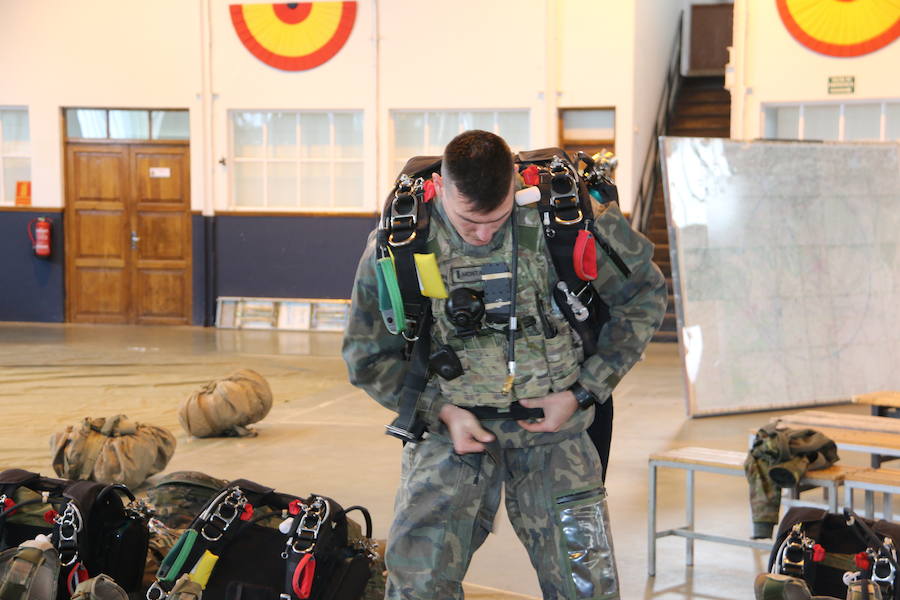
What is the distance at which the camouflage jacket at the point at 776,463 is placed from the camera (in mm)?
3881

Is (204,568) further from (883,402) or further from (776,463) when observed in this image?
(883,402)

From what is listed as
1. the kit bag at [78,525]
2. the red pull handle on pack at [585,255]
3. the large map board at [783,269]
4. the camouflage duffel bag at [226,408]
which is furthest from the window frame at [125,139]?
the red pull handle on pack at [585,255]

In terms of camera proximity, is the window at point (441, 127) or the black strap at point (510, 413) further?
the window at point (441, 127)

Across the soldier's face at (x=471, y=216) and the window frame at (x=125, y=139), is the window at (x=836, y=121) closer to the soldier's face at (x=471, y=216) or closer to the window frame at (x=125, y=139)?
the window frame at (x=125, y=139)

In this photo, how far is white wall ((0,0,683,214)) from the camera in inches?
476

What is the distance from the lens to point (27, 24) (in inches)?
519

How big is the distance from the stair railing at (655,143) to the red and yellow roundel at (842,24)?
6.27 ft

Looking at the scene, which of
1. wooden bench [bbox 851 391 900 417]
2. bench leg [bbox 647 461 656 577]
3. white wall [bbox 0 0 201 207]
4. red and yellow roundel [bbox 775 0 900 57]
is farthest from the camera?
white wall [bbox 0 0 201 207]

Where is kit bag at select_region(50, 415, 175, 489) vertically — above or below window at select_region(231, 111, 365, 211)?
below

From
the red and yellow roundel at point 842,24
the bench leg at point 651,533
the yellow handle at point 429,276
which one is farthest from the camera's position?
the red and yellow roundel at point 842,24

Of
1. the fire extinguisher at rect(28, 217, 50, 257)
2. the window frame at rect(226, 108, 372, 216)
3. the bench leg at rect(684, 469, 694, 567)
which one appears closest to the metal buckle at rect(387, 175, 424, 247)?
the bench leg at rect(684, 469, 694, 567)

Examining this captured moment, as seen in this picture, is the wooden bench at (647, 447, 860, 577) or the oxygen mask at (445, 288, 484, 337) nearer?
the oxygen mask at (445, 288, 484, 337)

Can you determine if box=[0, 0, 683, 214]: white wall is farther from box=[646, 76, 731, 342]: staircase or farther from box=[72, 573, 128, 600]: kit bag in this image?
box=[72, 573, 128, 600]: kit bag

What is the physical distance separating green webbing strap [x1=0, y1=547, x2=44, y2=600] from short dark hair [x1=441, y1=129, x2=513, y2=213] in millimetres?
1644
